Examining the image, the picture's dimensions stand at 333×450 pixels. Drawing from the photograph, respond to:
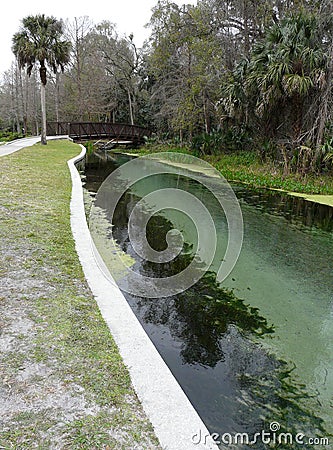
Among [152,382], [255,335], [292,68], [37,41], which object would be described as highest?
[37,41]

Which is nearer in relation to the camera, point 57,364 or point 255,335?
point 57,364

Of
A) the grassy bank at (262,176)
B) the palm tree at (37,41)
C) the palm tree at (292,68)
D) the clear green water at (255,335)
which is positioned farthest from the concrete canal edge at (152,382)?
the palm tree at (37,41)

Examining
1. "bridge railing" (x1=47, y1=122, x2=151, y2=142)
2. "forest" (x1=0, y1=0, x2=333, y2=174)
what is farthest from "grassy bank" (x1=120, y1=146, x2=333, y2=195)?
"bridge railing" (x1=47, y1=122, x2=151, y2=142)

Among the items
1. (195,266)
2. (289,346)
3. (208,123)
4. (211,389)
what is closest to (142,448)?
(211,389)

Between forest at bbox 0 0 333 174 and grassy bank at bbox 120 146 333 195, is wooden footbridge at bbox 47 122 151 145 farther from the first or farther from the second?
grassy bank at bbox 120 146 333 195

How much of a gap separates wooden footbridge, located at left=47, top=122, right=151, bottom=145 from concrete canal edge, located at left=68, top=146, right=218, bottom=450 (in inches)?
899

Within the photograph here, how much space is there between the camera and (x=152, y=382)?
78.3 inches

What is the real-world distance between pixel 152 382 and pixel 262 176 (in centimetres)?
1184

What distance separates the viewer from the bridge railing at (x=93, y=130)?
24486mm

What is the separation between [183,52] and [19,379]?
19.4m

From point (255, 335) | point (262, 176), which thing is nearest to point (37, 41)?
point (262, 176)

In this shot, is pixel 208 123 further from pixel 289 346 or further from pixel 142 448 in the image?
pixel 142 448

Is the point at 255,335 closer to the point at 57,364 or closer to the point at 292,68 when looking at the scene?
the point at 57,364

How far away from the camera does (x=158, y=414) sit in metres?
1.75
